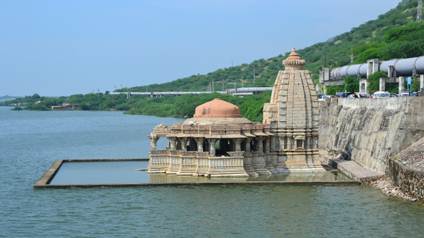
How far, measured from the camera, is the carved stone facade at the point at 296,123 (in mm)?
43438

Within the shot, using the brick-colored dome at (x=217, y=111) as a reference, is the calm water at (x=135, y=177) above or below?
below

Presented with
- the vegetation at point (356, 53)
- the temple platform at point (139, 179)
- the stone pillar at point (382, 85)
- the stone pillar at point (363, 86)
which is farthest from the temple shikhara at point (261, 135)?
the stone pillar at point (363, 86)

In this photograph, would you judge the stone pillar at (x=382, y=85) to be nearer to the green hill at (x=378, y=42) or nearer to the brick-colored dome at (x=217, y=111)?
the green hill at (x=378, y=42)

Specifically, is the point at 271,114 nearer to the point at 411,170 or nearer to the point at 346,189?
the point at 346,189

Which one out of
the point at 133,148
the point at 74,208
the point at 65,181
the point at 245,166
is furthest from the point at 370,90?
the point at 74,208

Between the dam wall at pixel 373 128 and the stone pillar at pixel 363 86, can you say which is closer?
the dam wall at pixel 373 128

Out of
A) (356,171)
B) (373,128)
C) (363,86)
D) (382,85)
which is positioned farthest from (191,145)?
(363,86)

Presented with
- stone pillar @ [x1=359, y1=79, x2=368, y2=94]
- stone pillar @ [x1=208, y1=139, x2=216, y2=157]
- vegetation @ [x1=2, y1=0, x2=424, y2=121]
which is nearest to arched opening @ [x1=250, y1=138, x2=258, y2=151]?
stone pillar @ [x1=208, y1=139, x2=216, y2=157]

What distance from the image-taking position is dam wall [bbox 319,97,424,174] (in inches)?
1528

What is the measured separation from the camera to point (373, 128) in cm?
4409

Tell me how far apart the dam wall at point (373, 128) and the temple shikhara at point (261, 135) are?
10.5 ft

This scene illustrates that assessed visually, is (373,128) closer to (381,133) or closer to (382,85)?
(381,133)

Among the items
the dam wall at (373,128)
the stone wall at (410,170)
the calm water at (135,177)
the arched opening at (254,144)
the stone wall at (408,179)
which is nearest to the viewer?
the stone wall at (408,179)

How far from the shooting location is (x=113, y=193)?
119 ft
